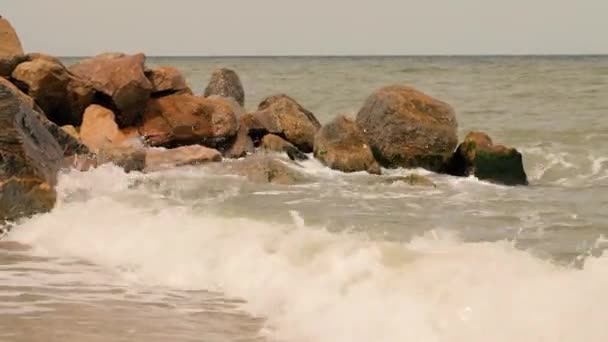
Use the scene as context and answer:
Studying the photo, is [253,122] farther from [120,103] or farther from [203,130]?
[120,103]

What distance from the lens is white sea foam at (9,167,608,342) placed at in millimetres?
5367

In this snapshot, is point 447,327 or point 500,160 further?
point 500,160

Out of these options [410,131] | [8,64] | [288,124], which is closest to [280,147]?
[288,124]

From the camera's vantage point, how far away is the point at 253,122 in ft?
53.1

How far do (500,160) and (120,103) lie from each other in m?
6.29

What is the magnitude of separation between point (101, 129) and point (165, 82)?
2067 millimetres

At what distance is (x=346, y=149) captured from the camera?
559 inches

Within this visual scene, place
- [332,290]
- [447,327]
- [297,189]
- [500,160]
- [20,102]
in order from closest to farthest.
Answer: [447,327] < [332,290] < [20,102] < [297,189] < [500,160]

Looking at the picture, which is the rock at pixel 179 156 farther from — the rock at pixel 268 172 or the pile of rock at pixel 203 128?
the rock at pixel 268 172

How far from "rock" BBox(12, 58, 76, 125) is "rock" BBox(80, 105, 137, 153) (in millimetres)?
480
